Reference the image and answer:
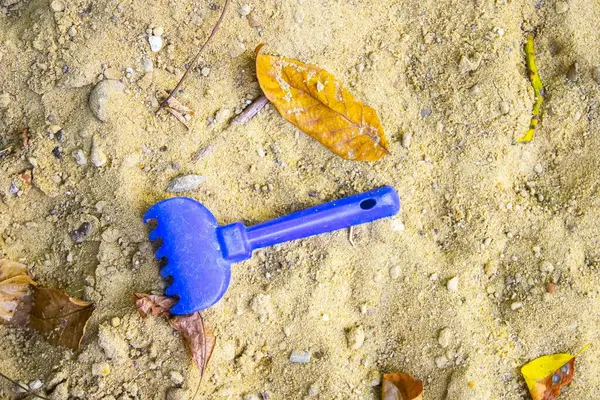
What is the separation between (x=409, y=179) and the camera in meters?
2.22

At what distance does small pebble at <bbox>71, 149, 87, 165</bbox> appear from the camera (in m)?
2.14

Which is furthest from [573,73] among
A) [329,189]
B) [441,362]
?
[441,362]

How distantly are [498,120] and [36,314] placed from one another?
1788 millimetres

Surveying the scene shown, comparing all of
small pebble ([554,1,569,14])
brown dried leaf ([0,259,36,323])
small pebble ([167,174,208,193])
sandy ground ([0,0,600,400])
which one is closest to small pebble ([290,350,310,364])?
sandy ground ([0,0,600,400])

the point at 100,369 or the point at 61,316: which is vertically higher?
the point at 61,316

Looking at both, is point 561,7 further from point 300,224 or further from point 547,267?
point 300,224

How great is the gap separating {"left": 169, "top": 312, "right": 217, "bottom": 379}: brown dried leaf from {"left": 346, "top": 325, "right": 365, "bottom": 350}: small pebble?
502 mm

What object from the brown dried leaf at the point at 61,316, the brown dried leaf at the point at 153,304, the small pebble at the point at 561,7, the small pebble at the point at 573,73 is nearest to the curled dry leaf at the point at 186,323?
the brown dried leaf at the point at 153,304

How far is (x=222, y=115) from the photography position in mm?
2217

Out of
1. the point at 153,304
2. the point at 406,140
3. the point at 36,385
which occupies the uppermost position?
the point at 406,140

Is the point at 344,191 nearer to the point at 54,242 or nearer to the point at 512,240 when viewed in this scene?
the point at 512,240

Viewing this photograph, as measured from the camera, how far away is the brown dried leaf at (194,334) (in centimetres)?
206

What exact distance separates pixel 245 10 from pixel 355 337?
4.09 feet

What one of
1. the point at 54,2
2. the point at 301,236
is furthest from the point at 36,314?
the point at 54,2
